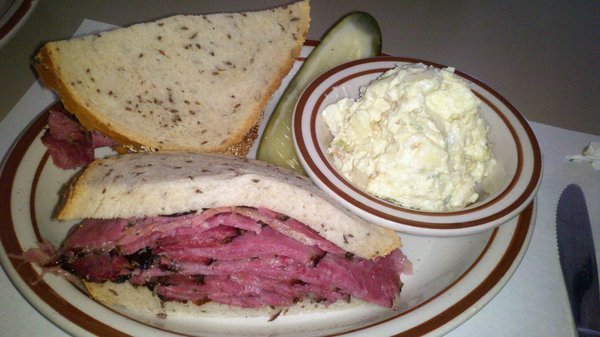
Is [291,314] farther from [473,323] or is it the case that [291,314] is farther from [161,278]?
[473,323]

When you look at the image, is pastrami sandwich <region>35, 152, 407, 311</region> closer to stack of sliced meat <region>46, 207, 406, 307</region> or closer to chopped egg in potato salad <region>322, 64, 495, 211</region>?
stack of sliced meat <region>46, 207, 406, 307</region>

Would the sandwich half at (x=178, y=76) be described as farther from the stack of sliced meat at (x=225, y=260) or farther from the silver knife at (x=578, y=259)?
the silver knife at (x=578, y=259)

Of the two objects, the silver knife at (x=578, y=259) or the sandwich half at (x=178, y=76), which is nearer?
the silver knife at (x=578, y=259)

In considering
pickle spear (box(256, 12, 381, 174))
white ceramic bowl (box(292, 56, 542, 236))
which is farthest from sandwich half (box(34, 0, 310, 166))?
white ceramic bowl (box(292, 56, 542, 236))

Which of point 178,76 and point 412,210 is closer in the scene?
point 412,210

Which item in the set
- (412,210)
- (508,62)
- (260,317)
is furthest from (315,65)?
(508,62)

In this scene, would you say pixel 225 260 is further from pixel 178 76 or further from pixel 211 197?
pixel 178 76

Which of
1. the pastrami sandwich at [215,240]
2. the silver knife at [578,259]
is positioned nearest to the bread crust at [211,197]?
the pastrami sandwich at [215,240]

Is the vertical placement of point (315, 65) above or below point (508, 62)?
below
